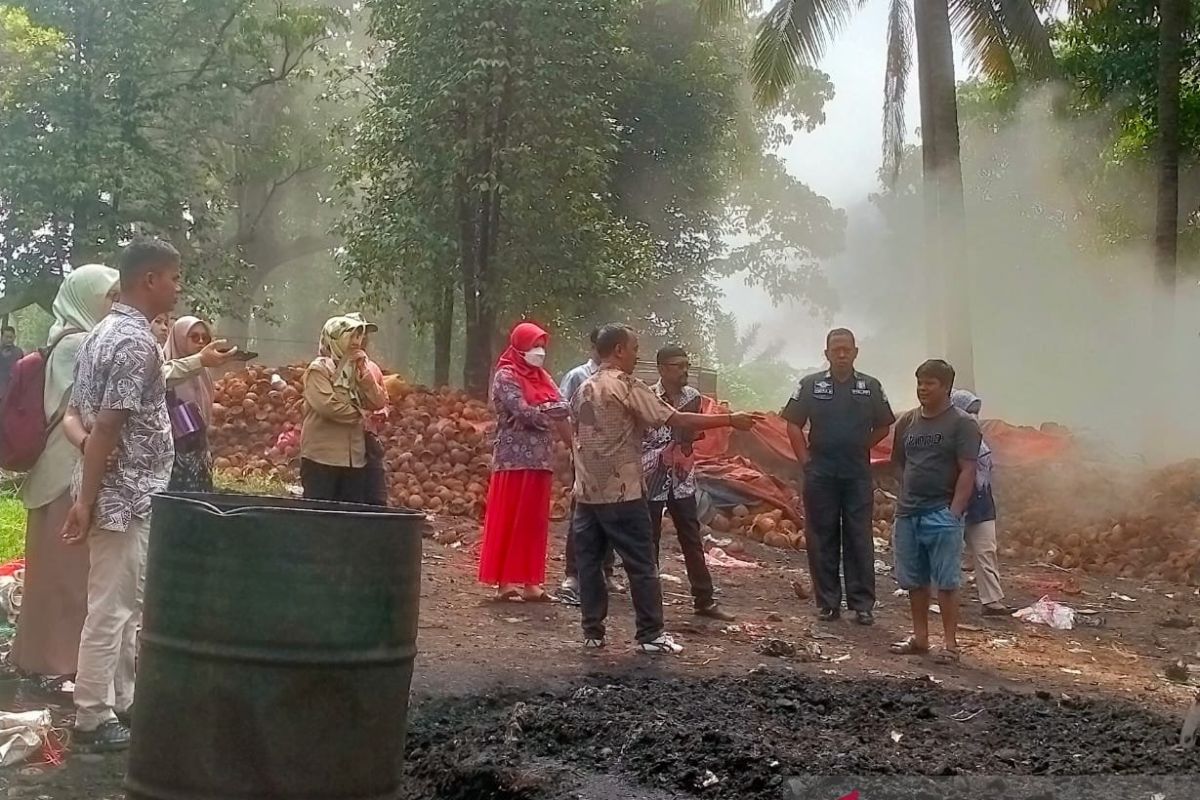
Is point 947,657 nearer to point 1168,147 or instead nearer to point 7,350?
point 1168,147

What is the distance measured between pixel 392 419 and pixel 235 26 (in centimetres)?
892

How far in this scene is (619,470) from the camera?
6.31 meters

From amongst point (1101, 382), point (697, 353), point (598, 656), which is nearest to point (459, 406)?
point (598, 656)

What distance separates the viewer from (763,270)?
2950 centimetres

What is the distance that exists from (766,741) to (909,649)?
102 inches

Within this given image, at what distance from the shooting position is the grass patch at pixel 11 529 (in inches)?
340

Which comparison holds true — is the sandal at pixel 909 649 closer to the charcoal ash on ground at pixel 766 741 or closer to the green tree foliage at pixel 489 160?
the charcoal ash on ground at pixel 766 741

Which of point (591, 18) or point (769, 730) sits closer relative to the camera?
point (769, 730)

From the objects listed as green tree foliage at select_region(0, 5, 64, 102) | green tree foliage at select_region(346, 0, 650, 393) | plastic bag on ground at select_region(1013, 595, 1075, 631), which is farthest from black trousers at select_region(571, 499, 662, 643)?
green tree foliage at select_region(0, 5, 64, 102)

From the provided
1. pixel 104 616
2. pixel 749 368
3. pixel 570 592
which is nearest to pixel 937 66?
pixel 570 592

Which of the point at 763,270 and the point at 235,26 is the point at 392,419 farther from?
the point at 763,270

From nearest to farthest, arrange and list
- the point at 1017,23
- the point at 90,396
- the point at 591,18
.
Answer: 1. the point at 90,396
2. the point at 591,18
3. the point at 1017,23

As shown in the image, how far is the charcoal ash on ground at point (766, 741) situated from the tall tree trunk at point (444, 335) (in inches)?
410

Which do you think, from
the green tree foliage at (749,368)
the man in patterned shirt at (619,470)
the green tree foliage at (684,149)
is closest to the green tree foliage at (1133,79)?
the green tree foliage at (684,149)
